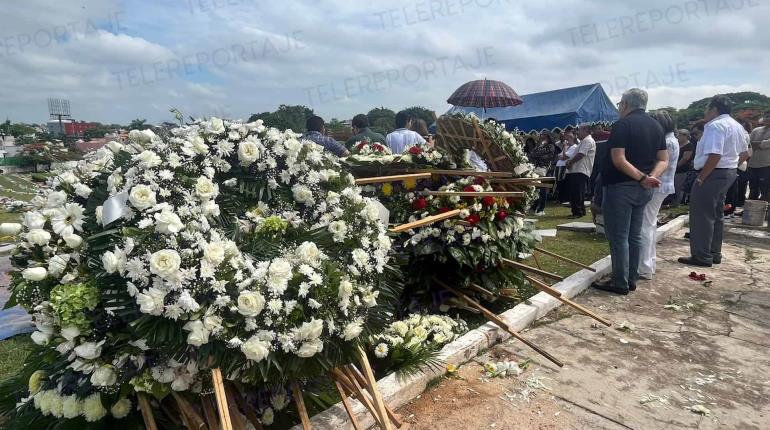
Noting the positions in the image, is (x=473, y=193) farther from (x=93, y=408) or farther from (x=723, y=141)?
(x=723, y=141)

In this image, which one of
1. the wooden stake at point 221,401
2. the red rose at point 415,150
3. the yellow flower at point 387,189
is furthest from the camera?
the red rose at point 415,150

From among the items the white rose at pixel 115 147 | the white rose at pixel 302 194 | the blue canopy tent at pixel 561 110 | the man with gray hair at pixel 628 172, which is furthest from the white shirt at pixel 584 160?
the white rose at pixel 115 147

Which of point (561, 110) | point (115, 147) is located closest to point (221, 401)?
point (115, 147)

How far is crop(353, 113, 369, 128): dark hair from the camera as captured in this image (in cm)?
663

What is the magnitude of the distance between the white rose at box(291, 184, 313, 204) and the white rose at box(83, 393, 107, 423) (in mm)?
1359

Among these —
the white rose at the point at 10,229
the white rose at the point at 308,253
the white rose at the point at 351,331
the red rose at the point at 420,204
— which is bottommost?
the white rose at the point at 351,331

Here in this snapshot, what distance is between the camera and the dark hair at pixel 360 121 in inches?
261

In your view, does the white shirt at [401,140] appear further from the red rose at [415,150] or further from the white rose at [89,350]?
the white rose at [89,350]

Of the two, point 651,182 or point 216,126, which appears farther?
point 651,182

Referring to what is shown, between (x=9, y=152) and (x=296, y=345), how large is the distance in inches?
1464

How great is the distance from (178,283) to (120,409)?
783 millimetres

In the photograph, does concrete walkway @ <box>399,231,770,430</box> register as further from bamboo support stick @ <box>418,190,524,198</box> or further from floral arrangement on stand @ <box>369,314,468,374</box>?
bamboo support stick @ <box>418,190,524,198</box>

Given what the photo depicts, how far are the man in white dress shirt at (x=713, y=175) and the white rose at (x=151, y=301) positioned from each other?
5858mm

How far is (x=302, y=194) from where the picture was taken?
263 centimetres
